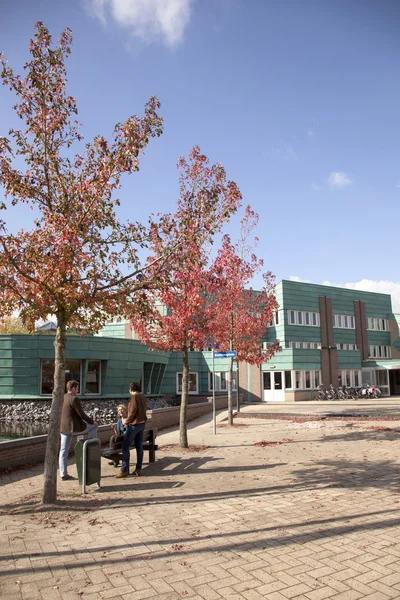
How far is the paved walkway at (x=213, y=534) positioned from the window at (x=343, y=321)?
35474mm

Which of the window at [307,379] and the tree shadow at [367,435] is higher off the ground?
the window at [307,379]

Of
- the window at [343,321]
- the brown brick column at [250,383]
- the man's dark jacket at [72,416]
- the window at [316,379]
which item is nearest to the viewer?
the man's dark jacket at [72,416]

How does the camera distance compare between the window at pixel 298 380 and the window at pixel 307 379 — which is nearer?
the window at pixel 298 380

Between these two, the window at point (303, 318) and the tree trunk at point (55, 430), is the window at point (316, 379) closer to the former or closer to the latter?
the window at point (303, 318)

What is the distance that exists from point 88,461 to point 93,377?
22.8 meters

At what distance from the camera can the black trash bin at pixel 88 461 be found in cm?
766

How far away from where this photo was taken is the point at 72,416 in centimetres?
872

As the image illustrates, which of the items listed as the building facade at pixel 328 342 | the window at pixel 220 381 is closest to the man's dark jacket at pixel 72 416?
the building facade at pixel 328 342

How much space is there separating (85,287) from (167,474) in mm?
4109

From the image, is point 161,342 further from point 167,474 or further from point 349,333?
point 349,333

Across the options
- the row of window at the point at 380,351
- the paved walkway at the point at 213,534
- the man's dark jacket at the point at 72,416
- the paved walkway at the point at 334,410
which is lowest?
the paved walkway at the point at 213,534

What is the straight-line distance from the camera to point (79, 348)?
28750mm

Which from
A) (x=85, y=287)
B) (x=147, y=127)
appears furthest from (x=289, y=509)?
(x=147, y=127)

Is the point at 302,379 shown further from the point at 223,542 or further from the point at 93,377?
the point at 223,542
